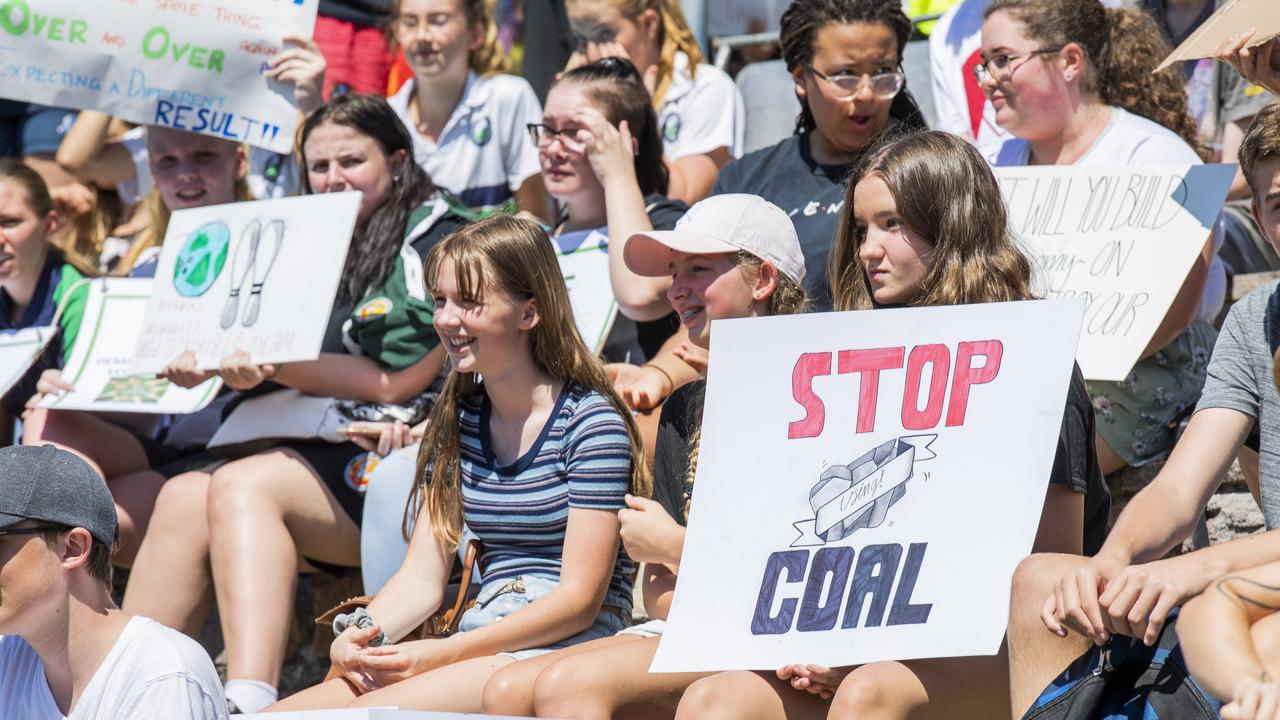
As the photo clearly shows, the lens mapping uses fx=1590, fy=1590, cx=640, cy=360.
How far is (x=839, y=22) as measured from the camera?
4.35 metres

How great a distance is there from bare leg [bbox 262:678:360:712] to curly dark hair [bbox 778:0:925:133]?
207cm

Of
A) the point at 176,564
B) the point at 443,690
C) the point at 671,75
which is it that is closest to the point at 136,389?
the point at 176,564

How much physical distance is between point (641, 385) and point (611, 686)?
120cm

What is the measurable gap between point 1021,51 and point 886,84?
0.36 m

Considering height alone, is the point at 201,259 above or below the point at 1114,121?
below

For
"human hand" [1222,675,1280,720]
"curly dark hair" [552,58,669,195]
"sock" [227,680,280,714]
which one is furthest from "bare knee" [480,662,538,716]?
"curly dark hair" [552,58,669,195]

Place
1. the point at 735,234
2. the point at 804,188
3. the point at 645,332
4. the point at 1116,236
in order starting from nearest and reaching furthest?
the point at 735,234, the point at 1116,236, the point at 804,188, the point at 645,332

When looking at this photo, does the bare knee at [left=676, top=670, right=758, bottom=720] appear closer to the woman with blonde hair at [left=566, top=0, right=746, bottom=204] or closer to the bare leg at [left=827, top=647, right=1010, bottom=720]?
the bare leg at [left=827, top=647, right=1010, bottom=720]

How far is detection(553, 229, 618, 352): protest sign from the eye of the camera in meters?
4.58

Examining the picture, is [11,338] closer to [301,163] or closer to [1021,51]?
[301,163]

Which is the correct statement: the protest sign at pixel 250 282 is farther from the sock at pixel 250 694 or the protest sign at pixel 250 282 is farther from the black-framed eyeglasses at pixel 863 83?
the black-framed eyeglasses at pixel 863 83

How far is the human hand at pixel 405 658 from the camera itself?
3.42 metres

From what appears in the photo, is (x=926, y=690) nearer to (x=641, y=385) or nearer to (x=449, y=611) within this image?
(x=449, y=611)

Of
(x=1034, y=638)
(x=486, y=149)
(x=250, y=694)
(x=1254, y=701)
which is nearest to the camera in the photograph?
(x=1254, y=701)
